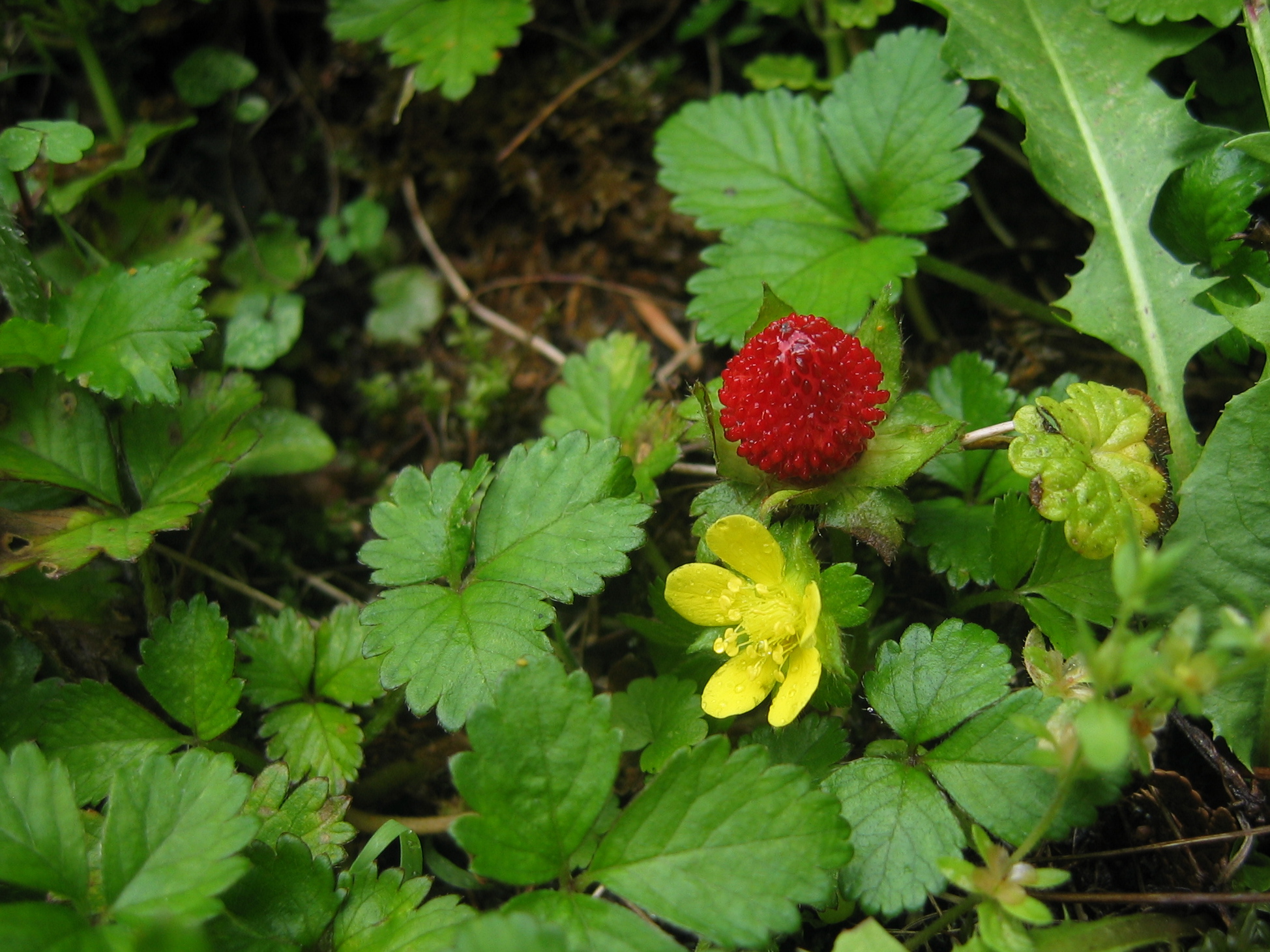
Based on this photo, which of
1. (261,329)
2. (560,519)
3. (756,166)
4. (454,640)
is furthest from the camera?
(261,329)

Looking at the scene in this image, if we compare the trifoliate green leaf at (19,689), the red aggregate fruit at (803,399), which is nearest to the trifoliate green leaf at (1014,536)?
the red aggregate fruit at (803,399)

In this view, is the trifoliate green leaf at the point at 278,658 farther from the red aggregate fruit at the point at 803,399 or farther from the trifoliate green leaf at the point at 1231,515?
the trifoliate green leaf at the point at 1231,515

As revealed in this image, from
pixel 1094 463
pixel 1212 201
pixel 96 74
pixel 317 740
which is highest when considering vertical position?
pixel 96 74

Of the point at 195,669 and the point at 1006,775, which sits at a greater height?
the point at 1006,775

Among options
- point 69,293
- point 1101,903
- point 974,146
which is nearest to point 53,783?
point 69,293

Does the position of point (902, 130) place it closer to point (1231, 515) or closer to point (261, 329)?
point (1231, 515)

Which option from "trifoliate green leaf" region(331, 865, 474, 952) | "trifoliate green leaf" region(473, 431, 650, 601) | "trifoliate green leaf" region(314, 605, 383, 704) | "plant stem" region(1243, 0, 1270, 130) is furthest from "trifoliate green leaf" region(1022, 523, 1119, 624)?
"trifoliate green leaf" region(314, 605, 383, 704)

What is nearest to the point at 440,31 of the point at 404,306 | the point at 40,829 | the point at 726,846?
the point at 404,306

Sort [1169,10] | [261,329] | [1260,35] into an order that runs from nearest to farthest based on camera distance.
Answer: [1260,35] → [1169,10] → [261,329]
